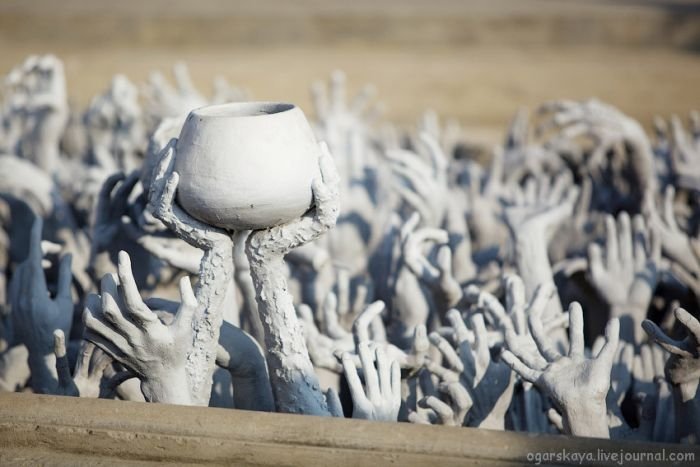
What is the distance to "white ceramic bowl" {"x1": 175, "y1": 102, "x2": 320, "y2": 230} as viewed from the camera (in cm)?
193

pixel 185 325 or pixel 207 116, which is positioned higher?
pixel 207 116

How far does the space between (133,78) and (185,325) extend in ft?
27.1

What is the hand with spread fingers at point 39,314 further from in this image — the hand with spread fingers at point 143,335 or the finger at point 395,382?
the finger at point 395,382

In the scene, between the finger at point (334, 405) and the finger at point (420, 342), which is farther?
the finger at point (420, 342)

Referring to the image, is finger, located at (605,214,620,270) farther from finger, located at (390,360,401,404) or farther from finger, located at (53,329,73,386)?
finger, located at (53,329,73,386)

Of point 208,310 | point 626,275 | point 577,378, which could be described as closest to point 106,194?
point 208,310

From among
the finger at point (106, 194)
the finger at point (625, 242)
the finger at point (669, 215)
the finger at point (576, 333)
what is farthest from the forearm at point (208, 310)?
the finger at point (669, 215)

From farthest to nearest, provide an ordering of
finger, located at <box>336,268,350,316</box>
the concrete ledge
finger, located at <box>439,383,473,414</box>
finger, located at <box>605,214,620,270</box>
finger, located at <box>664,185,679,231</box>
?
finger, located at <box>664,185,679,231</box> < finger, located at <box>605,214,620,270</box> < finger, located at <box>336,268,350,316</box> < finger, located at <box>439,383,473,414</box> < the concrete ledge

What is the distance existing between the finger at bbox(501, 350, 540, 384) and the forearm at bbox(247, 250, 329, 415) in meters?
0.42

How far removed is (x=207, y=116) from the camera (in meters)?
1.95

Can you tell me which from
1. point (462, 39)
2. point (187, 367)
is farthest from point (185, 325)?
point (462, 39)

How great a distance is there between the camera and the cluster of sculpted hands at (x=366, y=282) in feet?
6.94

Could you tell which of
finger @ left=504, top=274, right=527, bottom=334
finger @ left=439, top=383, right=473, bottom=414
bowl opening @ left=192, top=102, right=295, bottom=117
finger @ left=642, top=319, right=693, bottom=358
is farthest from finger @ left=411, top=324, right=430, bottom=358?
bowl opening @ left=192, top=102, right=295, bottom=117

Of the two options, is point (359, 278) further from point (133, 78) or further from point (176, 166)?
point (133, 78)
